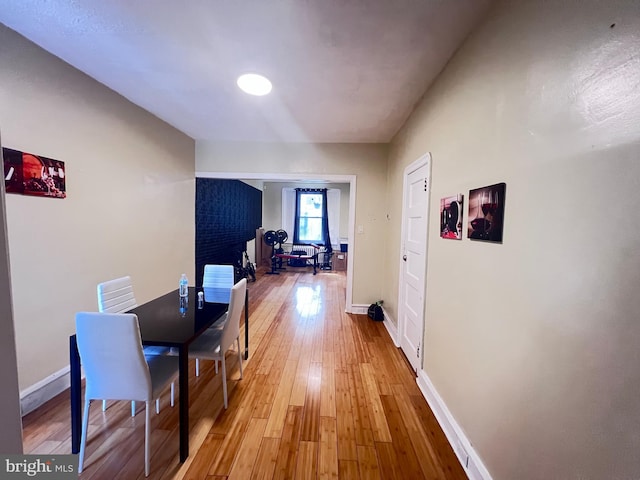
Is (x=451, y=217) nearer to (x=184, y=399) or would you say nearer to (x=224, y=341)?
(x=224, y=341)

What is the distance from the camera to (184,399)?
142 cm

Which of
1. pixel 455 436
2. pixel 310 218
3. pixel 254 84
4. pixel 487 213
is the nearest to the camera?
pixel 487 213

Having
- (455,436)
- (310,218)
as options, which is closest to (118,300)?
(455,436)

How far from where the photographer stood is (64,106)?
6.41 ft

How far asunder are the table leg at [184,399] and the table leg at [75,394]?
0.57 m

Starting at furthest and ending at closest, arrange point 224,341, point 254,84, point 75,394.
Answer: point 254,84 < point 224,341 < point 75,394

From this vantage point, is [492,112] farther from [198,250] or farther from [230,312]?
[198,250]

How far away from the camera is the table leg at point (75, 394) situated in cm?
143

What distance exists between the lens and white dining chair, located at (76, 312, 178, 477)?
1296 mm

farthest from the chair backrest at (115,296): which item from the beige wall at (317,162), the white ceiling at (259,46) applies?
A: the beige wall at (317,162)

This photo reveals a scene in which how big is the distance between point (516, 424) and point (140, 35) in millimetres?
2966

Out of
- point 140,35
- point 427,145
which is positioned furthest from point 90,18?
point 427,145

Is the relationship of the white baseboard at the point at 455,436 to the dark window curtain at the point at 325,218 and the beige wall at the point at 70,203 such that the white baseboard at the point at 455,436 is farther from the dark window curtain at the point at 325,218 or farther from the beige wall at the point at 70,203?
the dark window curtain at the point at 325,218

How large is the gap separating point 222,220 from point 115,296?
319 cm
